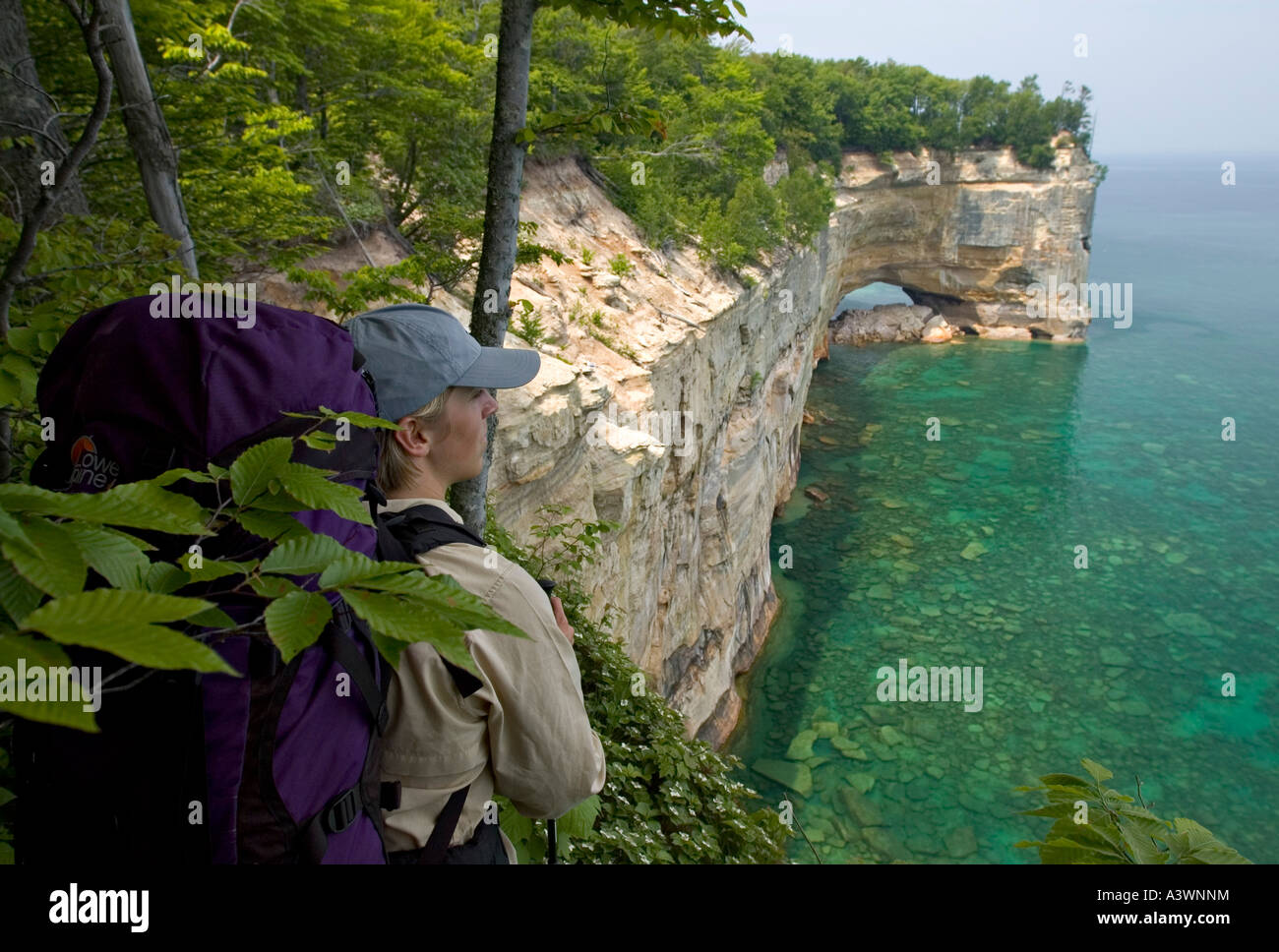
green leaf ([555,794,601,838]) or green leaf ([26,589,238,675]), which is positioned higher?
green leaf ([26,589,238,675])

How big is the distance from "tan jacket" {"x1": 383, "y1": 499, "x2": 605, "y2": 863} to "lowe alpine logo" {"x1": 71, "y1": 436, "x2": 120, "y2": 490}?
67 cm

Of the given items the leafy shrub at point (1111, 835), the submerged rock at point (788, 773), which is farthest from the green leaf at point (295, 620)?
the submerged rock at point (788, 773)

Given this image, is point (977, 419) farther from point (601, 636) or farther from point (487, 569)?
point (487, 569)

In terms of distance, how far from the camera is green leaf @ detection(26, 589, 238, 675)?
86cm

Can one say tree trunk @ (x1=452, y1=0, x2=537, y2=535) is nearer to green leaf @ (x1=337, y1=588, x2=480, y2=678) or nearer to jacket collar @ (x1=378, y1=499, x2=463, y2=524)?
jacket collar @ (x1=378, y1=499, x2=463, y2=524)

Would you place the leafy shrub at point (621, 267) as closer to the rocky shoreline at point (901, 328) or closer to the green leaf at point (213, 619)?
the green leaf at point (213, 619)

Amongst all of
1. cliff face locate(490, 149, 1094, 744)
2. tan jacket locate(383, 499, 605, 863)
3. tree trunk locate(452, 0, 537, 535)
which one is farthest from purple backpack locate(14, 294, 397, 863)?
cliff face locate(490, 149, 1094, 744)

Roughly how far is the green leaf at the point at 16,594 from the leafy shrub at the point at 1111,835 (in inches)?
87.5

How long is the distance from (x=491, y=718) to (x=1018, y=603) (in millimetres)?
23138

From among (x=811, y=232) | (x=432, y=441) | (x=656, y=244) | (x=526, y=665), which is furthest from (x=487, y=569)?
(x=811, y=232)

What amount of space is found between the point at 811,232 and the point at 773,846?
82.1ft

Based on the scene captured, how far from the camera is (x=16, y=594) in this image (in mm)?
990

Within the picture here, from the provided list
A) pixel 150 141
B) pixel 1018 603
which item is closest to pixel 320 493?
pixel 150 141

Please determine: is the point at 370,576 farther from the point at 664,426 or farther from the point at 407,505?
the point at 664,426
